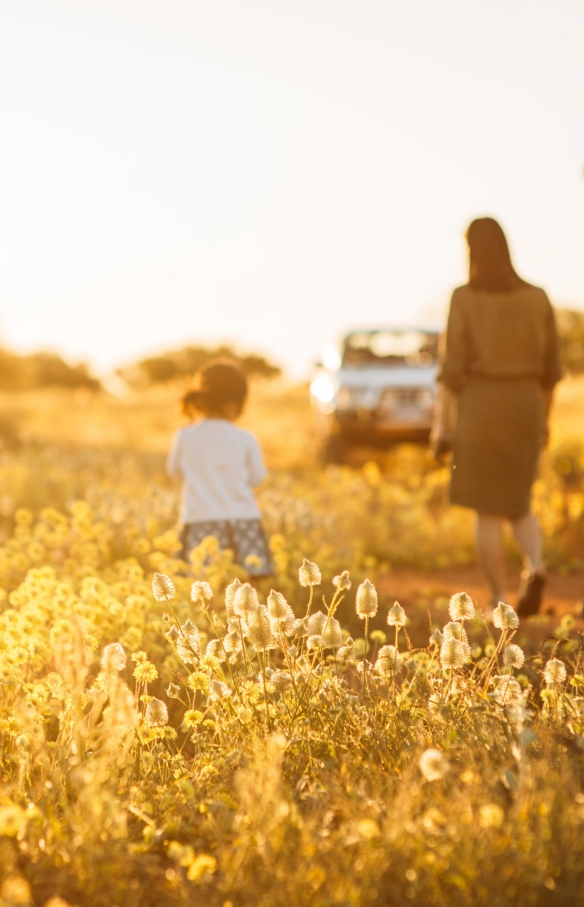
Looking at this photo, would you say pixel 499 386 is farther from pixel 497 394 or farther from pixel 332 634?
pixel 332 634

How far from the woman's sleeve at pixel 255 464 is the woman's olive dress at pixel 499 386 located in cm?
93

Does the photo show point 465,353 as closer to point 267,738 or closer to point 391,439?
point 267,738

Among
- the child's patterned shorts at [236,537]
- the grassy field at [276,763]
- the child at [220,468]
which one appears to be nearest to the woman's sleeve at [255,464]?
the child at [220,468]

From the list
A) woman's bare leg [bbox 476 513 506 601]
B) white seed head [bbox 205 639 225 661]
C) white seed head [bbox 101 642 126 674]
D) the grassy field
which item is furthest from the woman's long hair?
white seed head [bbox 101 642 126 674]

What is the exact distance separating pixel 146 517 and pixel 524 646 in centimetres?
244

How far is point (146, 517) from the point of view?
6188 mm

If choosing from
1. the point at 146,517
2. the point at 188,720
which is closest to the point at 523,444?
the point at 146,517

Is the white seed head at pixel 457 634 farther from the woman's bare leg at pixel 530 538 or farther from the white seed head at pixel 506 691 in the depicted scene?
the woman's bare leg at pixel 530 538

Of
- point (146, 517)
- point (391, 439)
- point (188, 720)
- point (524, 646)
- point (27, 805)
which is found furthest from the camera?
point (391, 439)

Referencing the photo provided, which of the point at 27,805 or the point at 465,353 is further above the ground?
the point at 465,353

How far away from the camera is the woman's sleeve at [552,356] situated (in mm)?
5195

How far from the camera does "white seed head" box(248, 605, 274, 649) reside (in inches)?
106

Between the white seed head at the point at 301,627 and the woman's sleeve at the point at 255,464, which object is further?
the woman's sleeve at the point at 255,464

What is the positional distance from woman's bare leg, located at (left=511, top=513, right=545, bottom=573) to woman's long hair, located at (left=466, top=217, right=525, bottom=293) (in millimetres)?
1131
